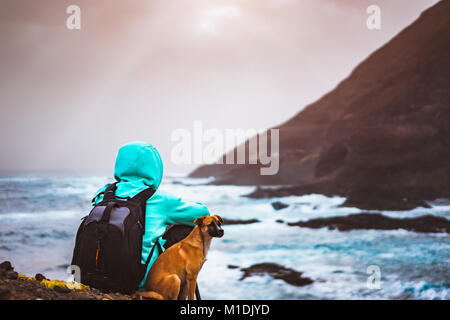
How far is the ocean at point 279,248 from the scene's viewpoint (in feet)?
31.2

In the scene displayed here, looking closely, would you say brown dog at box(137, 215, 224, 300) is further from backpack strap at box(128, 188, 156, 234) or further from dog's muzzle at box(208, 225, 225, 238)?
backpack strap at box(128, 188, 156, 234)

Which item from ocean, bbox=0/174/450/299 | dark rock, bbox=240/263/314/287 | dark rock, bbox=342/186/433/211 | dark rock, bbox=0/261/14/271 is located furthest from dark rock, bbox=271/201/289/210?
dark rock, bbox=0/261/14/271

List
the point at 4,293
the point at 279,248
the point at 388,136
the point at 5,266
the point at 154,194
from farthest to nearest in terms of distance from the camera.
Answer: the point at 388,136
the point at 279,248
the point at 5,266
the point at 154,194
the point at 4,293

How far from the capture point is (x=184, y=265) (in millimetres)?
1462

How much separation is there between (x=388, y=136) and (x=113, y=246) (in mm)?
25988

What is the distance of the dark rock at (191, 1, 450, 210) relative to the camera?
70.5 ft

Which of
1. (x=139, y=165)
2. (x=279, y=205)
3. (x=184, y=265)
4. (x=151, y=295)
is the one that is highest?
(x=139, y=165)

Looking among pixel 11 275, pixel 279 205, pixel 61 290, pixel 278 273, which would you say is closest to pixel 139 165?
pixel 61 290

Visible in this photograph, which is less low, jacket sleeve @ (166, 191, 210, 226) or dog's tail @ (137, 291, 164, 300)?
jacket sleeve @ (166, 191, 210, 226)

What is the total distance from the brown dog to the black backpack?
0.28ft

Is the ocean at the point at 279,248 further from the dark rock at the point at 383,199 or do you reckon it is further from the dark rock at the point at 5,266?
the dark rock at the point at 5,266

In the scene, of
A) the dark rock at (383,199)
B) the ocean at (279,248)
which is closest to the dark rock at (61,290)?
the ocean at (279,248)

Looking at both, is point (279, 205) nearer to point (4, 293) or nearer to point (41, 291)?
point (41, 291)
